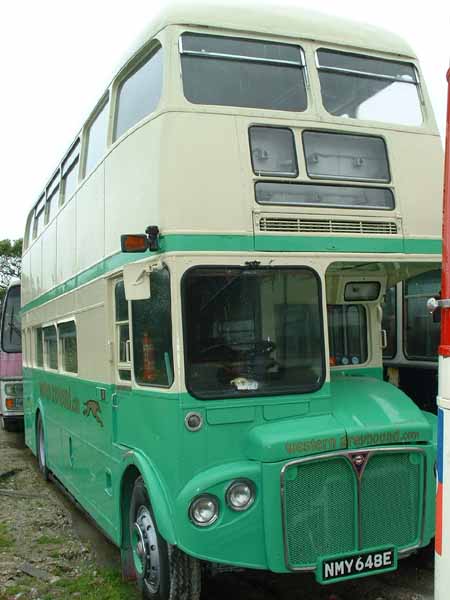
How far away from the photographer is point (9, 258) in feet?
123

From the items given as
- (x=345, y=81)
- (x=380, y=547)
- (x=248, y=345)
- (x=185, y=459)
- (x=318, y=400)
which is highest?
(x=345, y=81)

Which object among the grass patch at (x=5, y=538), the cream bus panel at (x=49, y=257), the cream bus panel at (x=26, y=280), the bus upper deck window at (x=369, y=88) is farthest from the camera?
the cream bus panel at (x=26, y=280)

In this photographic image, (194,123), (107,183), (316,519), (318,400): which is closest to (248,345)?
(318,400)

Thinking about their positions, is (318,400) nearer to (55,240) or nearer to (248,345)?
(248,345)

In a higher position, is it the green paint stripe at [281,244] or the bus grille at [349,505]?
the green paint stripe at [281,244]

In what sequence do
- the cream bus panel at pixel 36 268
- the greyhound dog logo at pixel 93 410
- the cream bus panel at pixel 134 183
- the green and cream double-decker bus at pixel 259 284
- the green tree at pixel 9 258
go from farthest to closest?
the green tree at pixel 9 258, the cream bus panel at pixel 36 268, the greyhound dog logo at pixel 93 410, the cream bus panel at pixel 134 183, the green and cream double-decker bus at pixel 259 284

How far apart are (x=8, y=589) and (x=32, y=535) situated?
1658 mm

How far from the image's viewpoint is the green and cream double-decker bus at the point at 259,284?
4.32 metres

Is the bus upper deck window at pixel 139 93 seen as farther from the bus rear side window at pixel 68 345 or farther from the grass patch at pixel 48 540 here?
the grass patch at pixel 48 540

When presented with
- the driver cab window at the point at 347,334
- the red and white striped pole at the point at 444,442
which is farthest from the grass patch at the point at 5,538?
the red and white striped pole at the point at 444,442

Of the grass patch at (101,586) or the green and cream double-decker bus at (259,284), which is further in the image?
the grass patch at (101,586)

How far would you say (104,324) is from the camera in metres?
5.83

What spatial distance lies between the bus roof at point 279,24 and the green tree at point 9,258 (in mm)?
33300

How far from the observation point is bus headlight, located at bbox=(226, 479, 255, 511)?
13.9 feet
